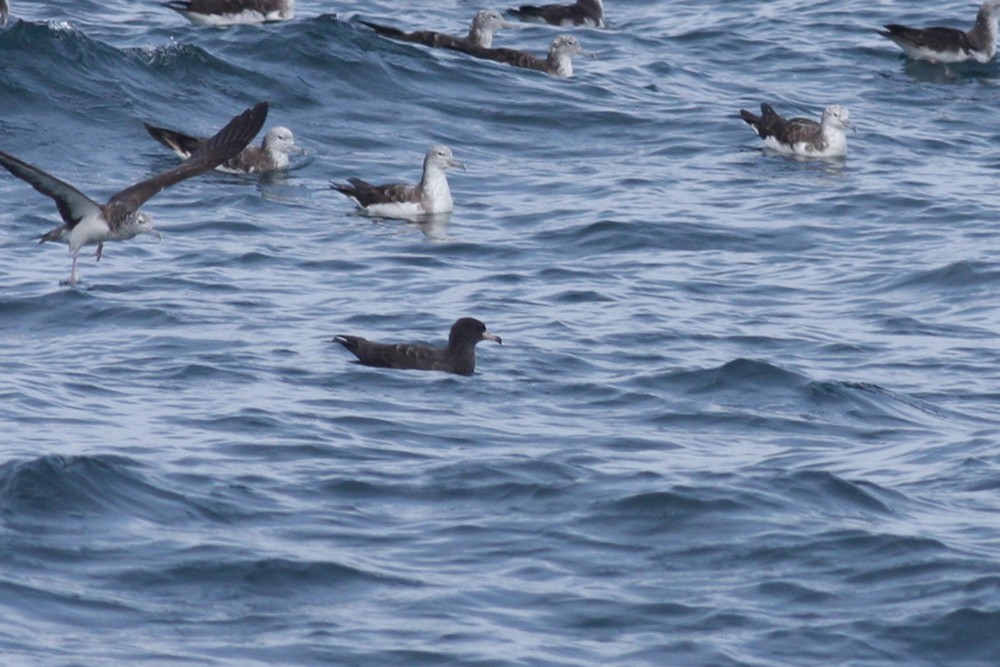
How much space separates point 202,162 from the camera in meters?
15.6

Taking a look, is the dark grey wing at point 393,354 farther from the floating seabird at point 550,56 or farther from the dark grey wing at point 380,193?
the floating seabird at point 550,56

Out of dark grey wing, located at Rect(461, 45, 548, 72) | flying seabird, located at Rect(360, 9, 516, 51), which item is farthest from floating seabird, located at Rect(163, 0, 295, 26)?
dark grey wing, located at Rect(461, 45, 548, 72)

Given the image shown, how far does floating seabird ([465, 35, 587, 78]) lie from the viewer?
Result: 928 inches

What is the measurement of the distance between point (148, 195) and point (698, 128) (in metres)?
7.88

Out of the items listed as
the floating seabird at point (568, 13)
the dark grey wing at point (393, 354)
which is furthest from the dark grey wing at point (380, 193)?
the floating seabird at point (568, 13)

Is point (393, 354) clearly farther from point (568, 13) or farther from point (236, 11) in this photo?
point (568, 13)

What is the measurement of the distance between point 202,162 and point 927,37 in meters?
11.7

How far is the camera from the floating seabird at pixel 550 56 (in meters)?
23.6

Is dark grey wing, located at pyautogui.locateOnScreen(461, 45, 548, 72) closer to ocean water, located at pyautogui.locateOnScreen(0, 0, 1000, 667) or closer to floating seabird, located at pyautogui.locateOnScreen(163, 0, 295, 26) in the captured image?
ocean water, located at pyautogui.locateOnScreen(0, 0, 1000, 667)

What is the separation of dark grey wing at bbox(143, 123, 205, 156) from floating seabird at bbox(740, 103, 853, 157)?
5.66 m

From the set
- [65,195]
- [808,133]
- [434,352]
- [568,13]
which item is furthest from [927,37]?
[65,195]

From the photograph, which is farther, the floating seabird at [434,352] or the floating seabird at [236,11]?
the floating seabird at [236,11]

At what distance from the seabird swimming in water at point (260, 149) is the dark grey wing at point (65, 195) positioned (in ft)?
12.8

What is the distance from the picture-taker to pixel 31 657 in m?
8.64
